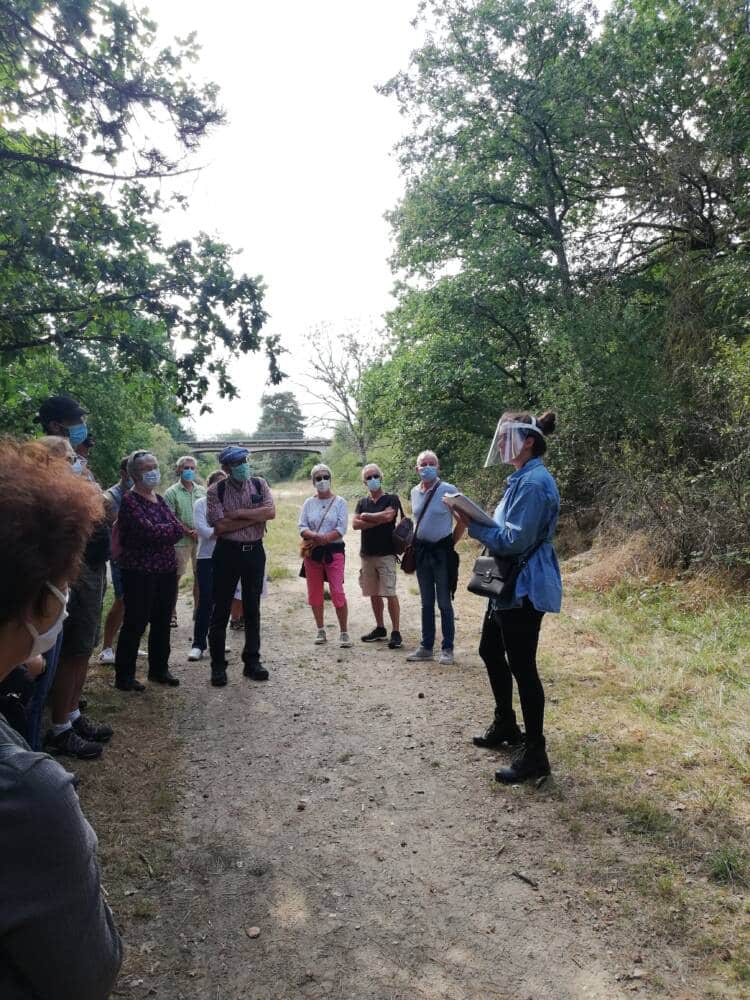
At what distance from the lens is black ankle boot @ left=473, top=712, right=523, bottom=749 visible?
13.8ft

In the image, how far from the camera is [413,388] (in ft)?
47.4

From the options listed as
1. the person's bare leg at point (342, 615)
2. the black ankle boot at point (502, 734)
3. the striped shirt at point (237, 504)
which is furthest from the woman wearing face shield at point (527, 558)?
the person's bare leg at point (342, 615)

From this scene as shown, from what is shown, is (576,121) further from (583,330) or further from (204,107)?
(204,107)

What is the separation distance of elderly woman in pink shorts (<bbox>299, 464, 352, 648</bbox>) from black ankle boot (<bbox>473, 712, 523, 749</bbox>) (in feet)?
9.26

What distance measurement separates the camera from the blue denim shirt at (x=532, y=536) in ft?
11.8

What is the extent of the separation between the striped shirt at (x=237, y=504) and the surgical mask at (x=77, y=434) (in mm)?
1460

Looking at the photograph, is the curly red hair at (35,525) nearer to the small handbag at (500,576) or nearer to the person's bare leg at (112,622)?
the small handbag at (500,576)

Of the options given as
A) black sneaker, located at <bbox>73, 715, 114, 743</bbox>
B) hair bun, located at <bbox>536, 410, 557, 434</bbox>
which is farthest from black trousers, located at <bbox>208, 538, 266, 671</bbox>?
hair bun, located at <bbox>536, 410, 557, 434</bbox>

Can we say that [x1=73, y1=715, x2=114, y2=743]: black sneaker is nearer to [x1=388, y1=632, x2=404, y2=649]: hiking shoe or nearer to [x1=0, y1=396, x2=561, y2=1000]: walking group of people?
[x1=0, y1=396, x2=561, y2=1000]: walking group of people

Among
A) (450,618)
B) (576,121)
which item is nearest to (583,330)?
(576,121)

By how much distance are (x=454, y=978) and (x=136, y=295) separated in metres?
6.63

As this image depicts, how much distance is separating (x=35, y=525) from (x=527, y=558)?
9.78ft

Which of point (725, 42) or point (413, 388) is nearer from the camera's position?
point (725, 42)

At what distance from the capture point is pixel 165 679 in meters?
5.64
